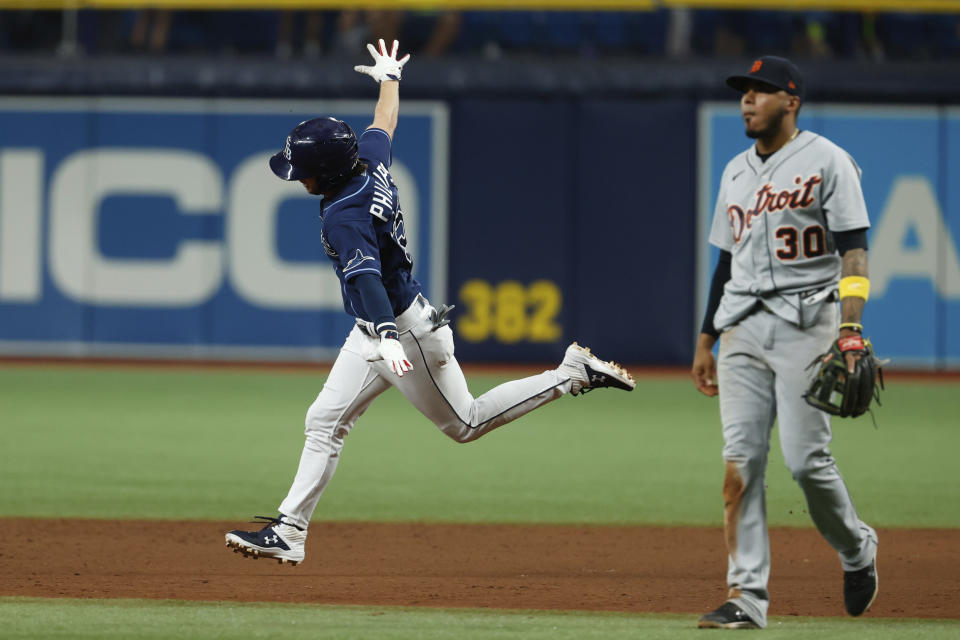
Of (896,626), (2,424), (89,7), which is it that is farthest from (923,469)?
(89,7)

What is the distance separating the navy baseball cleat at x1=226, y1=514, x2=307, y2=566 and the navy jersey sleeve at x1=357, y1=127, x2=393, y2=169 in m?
1.52

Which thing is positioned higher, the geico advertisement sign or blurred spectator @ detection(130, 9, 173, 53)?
blurred spectator @ detection(130, 9, 173, 53)

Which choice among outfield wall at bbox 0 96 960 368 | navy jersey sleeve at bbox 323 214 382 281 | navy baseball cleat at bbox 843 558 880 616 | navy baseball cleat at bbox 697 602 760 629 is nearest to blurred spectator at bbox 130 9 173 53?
outfield wall at bbox 0 96 960 368

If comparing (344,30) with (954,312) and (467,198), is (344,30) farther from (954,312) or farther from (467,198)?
(954,312)

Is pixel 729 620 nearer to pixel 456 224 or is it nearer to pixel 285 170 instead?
pixel 285 170

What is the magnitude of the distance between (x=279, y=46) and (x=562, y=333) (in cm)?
511

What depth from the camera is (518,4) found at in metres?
16.9

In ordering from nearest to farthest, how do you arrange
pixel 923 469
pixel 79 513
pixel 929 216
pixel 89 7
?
pixel 79 513, pixel 923 469, pixel 929 216, pixel 89 7

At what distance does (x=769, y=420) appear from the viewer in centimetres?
470

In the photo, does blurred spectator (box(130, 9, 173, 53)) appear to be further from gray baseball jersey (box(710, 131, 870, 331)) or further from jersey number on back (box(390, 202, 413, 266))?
gray baseball jersey (box(710, 131, 870, 331))

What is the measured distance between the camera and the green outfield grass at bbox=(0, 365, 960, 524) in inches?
299

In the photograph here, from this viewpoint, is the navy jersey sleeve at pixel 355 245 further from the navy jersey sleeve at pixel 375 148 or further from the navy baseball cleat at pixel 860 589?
the navy baseball cleat at pixel 860 589

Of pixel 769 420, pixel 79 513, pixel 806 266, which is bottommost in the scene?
pixel 79 513

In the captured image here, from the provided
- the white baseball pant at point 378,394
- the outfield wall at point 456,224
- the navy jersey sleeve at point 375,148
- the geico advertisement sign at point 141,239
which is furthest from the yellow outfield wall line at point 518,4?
the white baseball pant at point 378,394
